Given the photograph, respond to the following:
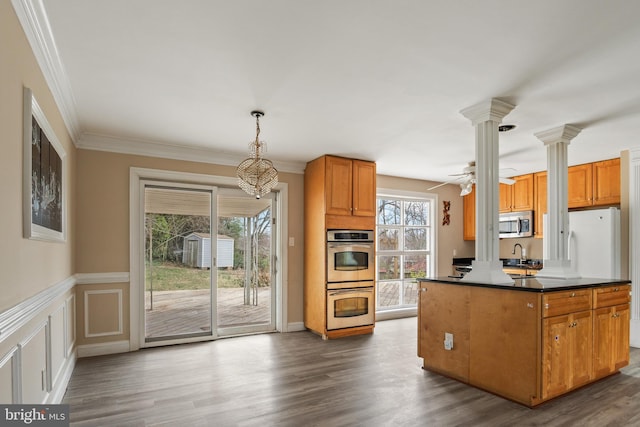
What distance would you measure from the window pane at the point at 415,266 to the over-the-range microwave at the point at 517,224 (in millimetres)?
1453

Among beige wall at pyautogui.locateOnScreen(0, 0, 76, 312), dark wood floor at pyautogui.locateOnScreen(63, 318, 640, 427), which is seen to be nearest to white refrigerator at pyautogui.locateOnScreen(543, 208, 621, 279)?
dark wood floor at pyautogui.locateOnScreen(63, 318, 640, 427)

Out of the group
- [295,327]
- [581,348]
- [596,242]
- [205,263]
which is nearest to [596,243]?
[596,242]

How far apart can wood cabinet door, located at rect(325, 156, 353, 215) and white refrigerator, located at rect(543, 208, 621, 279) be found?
2527 mm

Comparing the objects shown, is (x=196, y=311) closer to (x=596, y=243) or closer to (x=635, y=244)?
(x=596, y=243)

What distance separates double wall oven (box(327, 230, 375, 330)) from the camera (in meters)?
5.27

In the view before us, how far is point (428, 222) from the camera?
23.9ft

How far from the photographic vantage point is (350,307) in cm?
541

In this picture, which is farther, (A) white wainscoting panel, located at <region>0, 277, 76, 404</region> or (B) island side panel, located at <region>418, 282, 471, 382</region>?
(B) island side panel, located at <region>418, 282, 471, 382</region>

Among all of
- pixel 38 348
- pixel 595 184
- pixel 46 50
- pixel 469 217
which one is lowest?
pixel 38 348

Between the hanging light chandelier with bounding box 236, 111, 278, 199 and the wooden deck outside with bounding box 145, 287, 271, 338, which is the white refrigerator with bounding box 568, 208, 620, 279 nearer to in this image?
the hanging light chandelier with bounding box 236, 111, 278, 199

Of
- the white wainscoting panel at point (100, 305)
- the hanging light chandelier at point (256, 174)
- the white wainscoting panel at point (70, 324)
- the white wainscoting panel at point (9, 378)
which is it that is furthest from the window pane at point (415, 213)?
the white wainscoting panel at point (9, 378)

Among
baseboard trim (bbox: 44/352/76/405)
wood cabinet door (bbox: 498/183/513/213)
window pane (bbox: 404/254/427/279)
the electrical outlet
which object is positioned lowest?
baseboard trim (bbox: 44/352/76/405)

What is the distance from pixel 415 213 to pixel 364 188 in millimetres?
1959

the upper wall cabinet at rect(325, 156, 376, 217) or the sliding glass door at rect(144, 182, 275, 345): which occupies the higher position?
the upper wall cabinet at rect(325, 156, 376, 217)
